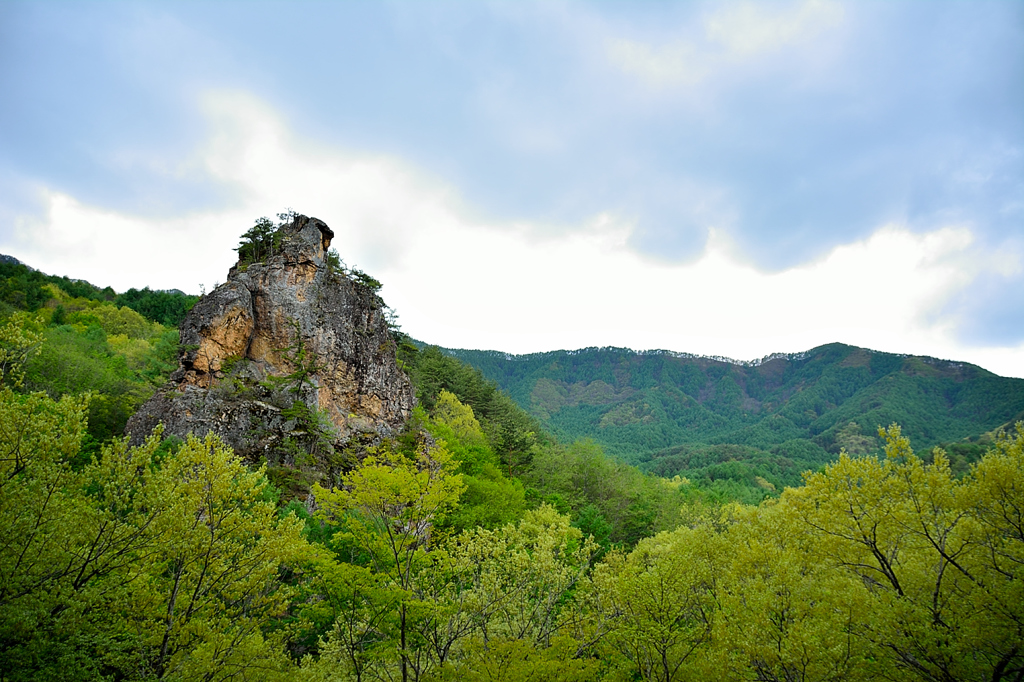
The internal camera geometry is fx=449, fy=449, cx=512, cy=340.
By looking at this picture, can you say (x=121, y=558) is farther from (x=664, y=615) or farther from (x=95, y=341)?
(x=95, y=341)

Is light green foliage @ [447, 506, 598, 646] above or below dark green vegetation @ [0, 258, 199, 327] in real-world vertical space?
below

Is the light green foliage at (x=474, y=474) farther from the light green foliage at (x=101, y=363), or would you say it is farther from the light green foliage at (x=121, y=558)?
the light green foliage at (x=101, y=363)

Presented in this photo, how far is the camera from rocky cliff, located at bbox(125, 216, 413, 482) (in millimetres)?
27984

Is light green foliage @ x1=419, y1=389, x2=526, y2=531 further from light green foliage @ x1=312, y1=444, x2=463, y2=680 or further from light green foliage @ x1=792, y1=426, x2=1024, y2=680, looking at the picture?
light green foliage @ x1=792, y1=426, x2=1024, y2=680

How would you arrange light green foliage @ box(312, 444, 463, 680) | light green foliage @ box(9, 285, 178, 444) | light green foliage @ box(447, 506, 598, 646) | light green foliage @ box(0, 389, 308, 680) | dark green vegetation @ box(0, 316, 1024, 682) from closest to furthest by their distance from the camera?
light green foliage @ box(0, 389, 308, 680) < dark green vegetation @ box(0, 316, 1024, 682) < light green foliage @ box(312, 444, 463, 680) < light green foliage @ box(447, 506, 598, 646) < light green foliage @ box(9, 285, 178, 444)

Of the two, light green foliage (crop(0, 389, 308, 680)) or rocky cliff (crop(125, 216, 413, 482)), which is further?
rocky cliff (crop(125, 216, 413, 482))

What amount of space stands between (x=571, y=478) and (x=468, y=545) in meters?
32.2

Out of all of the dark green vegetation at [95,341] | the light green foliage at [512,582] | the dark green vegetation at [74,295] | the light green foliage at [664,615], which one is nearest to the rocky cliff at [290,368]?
the dark green vegetation at [95,341]

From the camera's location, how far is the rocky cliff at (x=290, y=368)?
28.0m

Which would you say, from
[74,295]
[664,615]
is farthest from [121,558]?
[74,295]

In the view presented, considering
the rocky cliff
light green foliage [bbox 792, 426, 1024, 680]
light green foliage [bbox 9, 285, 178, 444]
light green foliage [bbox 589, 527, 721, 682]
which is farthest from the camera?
light green foliage [bbox 9, 285, 178, 444]

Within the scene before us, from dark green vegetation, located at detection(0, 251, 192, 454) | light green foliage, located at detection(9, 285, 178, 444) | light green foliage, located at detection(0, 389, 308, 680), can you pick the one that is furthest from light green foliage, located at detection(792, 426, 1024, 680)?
light green foliage, located at detection(9, 285, 178, 444)

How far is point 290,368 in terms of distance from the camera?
32.9m

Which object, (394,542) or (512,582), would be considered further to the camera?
(512,582)
